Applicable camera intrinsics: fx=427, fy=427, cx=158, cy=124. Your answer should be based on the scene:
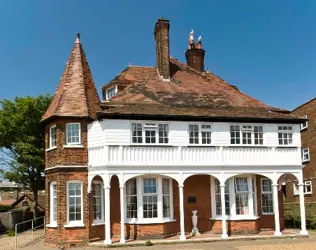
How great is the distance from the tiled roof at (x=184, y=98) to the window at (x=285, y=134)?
67 cm

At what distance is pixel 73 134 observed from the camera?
861 inches


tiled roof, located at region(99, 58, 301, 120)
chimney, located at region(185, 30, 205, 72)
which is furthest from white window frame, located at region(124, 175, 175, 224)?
chimney, located at region(185, 30, 205, 72)

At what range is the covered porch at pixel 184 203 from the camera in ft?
70.3

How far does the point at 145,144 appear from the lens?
70.6 ft

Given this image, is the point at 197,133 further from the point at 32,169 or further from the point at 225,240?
the point at 32,169

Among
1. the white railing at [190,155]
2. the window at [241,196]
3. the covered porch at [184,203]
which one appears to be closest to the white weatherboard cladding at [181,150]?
the white railing at [190,155]

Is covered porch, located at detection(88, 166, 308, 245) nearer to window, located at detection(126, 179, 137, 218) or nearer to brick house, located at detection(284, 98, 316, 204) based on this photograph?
window, located at detection(126, 179, 137, 218)

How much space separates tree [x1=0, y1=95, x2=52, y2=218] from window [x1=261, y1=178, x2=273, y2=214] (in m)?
16.3

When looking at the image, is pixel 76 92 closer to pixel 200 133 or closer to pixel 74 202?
pixel 74 202

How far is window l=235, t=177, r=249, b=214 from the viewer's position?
925 inches

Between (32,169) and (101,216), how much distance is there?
13505 mm

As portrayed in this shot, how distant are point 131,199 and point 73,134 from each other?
4492mm

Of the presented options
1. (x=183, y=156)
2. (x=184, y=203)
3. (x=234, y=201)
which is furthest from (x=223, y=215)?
(x=183, y=156)

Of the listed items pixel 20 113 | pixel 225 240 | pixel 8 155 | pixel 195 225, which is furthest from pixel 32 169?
pixel 225 240
